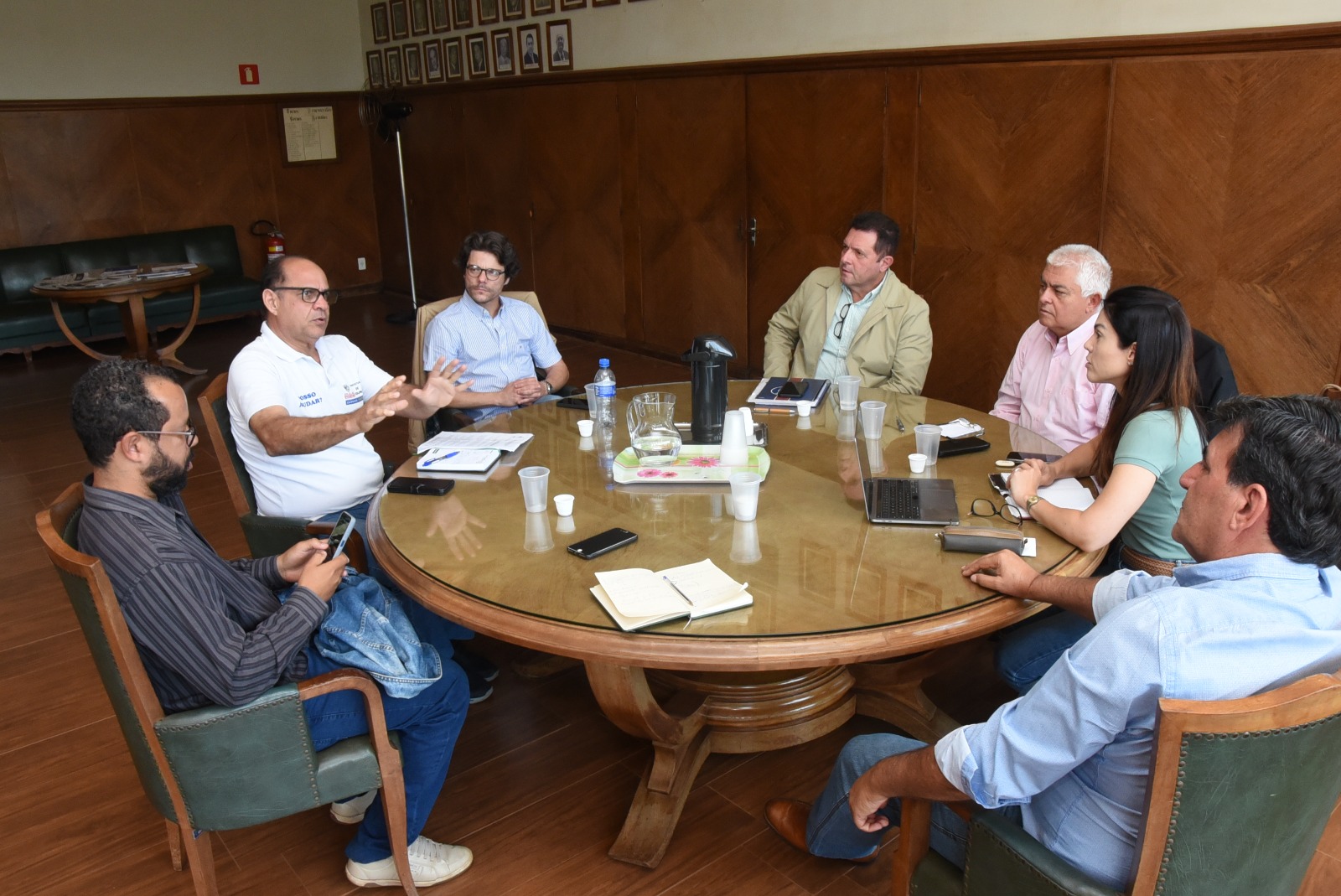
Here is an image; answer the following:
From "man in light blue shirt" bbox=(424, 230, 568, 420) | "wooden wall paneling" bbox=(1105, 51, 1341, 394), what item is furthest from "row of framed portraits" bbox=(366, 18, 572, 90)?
"wooden wall paneling" bbox=(1105, 51, 1341, 394)

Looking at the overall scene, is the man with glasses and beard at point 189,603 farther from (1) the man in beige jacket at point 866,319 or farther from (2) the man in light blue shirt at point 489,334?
(1) the man in beige jacket at point 866,319

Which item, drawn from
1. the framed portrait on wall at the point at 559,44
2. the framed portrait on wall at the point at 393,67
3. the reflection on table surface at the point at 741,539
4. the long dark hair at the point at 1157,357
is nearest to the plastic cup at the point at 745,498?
the reflection on table surface at the point at 741,539

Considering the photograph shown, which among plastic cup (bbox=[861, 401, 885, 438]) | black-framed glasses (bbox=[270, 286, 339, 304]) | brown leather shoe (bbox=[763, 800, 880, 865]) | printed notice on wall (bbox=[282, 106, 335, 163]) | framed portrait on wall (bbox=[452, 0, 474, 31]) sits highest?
framed portrait on wall (bbox=[452, 0, 474, 31])

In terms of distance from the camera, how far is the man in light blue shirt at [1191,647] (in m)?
1.49

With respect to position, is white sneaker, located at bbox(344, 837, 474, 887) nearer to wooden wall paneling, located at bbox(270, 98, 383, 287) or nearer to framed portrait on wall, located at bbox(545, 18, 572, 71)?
framed portrait on wall, located at bbox(545, 18, 572, 71)

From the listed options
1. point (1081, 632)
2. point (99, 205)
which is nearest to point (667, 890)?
point (1081, 632)

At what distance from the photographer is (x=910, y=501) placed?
2.49m

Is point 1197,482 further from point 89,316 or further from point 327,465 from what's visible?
point 89,316

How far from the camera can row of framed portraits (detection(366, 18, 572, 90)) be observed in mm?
7566

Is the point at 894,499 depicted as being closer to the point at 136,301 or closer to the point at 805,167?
the point at 805,167

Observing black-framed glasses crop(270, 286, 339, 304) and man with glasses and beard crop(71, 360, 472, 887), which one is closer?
man with glasses and beard crop(71, 360, 472, 887)

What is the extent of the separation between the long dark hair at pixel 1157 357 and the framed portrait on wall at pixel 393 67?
8.47 m

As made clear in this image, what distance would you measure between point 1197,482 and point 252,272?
9.66m

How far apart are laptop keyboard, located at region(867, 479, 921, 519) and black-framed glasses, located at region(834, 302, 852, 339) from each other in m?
1.63
